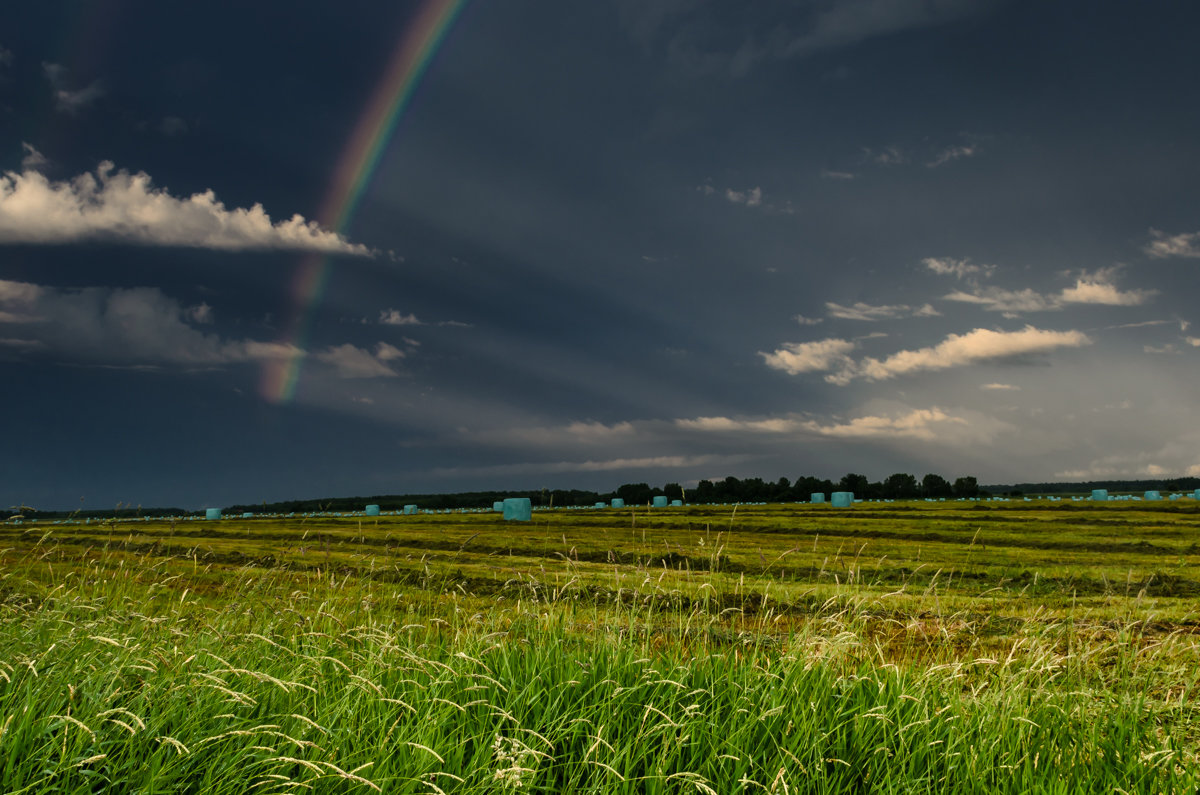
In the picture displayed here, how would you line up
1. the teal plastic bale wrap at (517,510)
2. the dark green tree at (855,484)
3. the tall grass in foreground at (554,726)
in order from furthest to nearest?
the dark green tree at (855,484)
the teal plastic bale wrap at (517,510)
the tall grass in foreground at (554,726)

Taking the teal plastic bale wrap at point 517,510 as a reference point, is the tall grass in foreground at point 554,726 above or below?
above

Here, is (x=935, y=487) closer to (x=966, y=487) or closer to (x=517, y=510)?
(x=966, y=487)

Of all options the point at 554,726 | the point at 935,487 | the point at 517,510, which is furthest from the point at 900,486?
the point at 554,726

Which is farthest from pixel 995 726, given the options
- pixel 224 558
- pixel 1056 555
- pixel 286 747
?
pixel 224 558

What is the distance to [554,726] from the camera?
13.6 feet

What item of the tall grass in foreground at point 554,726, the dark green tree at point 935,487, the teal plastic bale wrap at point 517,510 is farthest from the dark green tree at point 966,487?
the tall grass in foreground at point 554,726

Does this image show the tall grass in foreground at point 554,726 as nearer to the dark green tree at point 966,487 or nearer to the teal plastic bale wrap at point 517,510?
the teal plastic bale wrap at point 517,510

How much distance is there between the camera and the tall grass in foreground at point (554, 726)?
3.27 metres

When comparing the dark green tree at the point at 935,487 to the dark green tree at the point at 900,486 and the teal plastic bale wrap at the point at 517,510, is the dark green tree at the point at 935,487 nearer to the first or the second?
the dark green tree at the point at 900,486

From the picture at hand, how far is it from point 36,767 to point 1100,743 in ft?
18.8

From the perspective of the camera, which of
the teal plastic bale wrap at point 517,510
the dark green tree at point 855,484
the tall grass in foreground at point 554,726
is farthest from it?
the dark green tree at point 855,484

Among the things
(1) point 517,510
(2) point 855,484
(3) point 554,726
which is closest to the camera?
(3) point 554,726

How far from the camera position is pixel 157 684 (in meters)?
3.94

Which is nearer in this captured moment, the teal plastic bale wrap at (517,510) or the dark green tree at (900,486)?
the teal plastic bale wrap at (517,510)
